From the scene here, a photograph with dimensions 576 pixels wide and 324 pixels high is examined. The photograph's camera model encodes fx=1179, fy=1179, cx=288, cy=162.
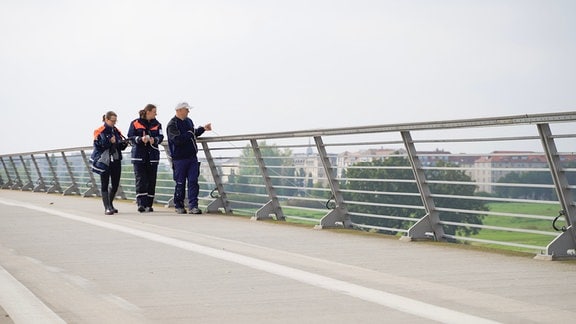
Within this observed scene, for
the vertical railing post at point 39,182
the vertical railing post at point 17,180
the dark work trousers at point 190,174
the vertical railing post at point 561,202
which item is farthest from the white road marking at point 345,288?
the vertical railing post at point 17,180

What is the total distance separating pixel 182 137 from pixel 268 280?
10.7m

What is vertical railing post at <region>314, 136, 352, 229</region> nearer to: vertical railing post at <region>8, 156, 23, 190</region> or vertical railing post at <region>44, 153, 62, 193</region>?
vertical railing post at <region>44, 153, 62, 193</region>

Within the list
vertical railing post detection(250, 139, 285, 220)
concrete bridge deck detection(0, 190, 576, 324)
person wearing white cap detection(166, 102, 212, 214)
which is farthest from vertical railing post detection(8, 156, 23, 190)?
concrete bridge deck detection(0, 190, 576, 324)

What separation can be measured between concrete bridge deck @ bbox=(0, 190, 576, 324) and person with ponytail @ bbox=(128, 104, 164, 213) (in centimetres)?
607

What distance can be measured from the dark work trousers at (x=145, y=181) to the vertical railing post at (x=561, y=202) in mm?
11064

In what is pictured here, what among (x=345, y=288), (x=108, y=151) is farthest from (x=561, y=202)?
(x=108, y=151)

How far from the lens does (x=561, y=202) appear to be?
10.7m

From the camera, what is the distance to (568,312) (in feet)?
23.2

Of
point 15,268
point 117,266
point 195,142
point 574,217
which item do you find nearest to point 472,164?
point 574,217

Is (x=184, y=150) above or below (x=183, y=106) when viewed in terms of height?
below

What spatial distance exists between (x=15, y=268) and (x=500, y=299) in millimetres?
4388

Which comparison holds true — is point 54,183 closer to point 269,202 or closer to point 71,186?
point 71,186

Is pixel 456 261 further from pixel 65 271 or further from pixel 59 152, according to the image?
pixel 59 152

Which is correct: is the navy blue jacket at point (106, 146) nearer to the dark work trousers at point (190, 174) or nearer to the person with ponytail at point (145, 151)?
the person with ponytail at point (145, 151)
